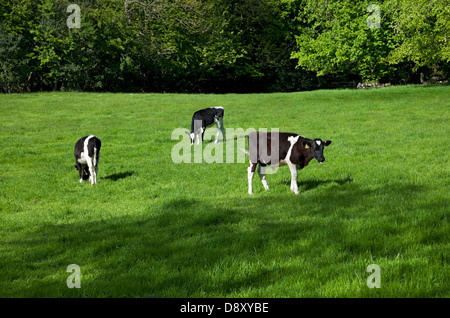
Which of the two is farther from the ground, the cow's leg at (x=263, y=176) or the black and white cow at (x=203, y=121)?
the black and white cow at (x=203, y=121)

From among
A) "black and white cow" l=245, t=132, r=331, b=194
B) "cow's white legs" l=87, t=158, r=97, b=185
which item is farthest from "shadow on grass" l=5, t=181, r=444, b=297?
"cow's white legs" l=87, t=158, r=97, b=185

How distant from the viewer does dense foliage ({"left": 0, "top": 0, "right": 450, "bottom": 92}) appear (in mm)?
42969

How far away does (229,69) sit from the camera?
5719cm

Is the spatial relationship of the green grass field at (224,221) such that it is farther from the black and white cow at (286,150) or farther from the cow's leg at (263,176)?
the black and white cow at (286,150)

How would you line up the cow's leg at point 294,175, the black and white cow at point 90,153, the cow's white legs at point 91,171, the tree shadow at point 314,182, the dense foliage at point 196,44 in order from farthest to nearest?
the dense foliage at point 196,44 < the cow's white legs at point 91,171 < the black and white cow at point 90,153 < the tree shadow at point 314,182 < the cow's leg at point 294,175

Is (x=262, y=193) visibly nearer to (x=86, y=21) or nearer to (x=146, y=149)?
(x=146, y=149)

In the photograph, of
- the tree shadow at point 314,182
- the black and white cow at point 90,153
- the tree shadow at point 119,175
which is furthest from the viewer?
the tree shadow at point 119,175

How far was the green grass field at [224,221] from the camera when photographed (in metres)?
5.19

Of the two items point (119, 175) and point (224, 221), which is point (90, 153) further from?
point (224, 221)

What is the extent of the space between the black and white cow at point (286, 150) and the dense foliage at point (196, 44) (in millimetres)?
27653

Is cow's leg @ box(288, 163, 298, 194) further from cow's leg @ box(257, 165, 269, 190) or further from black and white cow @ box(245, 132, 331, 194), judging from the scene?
cow's leg @ box(257, 165, 269, 190)

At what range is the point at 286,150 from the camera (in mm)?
10453

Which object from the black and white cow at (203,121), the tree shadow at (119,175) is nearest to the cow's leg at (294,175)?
the tree shadow at (119,175)

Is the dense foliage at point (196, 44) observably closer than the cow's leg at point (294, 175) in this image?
No
